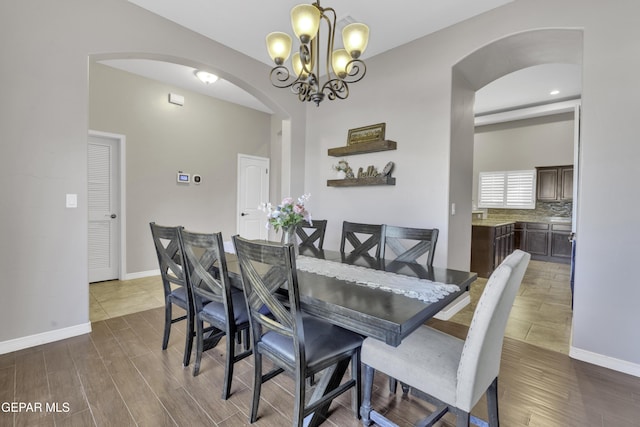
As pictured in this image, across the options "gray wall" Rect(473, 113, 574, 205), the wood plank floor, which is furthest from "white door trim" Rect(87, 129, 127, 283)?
"gray wall" Rect(473, 113, 574, 205)

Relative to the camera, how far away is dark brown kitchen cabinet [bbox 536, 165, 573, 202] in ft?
19.2

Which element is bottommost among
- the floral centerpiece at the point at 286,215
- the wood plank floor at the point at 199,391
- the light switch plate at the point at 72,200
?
the wood plank floor at the point at 199,391

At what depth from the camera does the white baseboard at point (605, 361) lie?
2.09m

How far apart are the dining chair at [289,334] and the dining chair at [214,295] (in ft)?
0.80

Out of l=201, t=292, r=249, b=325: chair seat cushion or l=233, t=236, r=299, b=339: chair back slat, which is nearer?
l=233, t=236, r=299, b=339: chair back slat

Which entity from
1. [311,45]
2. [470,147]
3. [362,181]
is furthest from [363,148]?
[311,45]

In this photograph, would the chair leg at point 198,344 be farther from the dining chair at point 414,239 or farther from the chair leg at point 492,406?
the chair leg at point 492,406

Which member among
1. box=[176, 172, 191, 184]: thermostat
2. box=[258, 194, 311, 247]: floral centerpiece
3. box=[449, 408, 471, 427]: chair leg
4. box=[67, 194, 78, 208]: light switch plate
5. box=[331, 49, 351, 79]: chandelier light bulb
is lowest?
box=[449, 408, 471, 427]: chair leg

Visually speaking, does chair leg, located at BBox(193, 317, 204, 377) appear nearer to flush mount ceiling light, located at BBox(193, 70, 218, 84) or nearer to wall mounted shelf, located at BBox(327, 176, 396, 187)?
wall mounted shelf, located at BBox(327, 176, 396, 187)

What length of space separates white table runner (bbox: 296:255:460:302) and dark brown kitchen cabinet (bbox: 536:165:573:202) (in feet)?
19.9

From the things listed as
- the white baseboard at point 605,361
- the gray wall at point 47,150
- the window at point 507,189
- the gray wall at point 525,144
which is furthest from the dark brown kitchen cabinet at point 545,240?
the gray wall at point 47,150

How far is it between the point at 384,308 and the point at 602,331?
7.02ft

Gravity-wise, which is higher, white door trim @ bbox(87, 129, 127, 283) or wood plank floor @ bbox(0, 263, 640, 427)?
white door trim @ bbox(87, 129, 127, 283)

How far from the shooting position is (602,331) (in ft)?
7.26
